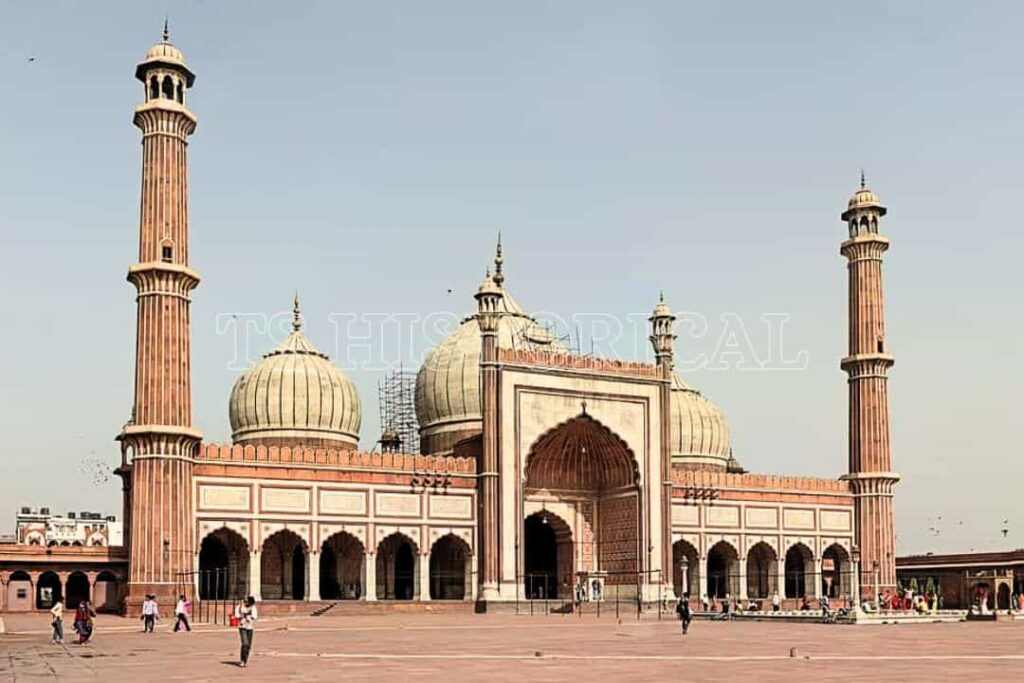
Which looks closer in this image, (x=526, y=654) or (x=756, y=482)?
(x=526, y=654)

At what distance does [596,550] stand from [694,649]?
1096 inches

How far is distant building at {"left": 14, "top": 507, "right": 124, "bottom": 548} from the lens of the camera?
100644mm

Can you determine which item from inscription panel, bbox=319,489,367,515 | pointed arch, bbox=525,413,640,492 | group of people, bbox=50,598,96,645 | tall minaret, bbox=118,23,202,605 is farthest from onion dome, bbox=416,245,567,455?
group of people, bbox=50,598,96,645

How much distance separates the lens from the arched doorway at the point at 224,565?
4319 centimetres

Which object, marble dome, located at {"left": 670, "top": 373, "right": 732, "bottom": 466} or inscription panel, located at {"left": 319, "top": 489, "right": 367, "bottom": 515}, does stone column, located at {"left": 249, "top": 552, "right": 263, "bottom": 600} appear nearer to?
inscription panel, located at {"left": 319, "top": 489, "right": 367, "bottom": 515}

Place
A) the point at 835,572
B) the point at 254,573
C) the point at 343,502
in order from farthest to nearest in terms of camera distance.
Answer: the point at 835,572, the point at 343,502, the point at 254,573

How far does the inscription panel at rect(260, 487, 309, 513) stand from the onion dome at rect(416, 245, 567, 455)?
9.89 metres

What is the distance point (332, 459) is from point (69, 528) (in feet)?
258

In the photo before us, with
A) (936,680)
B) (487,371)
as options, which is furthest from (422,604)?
(936,680)

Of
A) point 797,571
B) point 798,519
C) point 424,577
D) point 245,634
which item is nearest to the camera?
point 245,634

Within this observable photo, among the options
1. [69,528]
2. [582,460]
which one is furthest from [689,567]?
[69,528]

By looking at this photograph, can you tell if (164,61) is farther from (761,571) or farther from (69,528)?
(69,528)

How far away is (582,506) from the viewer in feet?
168

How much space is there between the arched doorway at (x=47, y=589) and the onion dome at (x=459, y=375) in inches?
609
